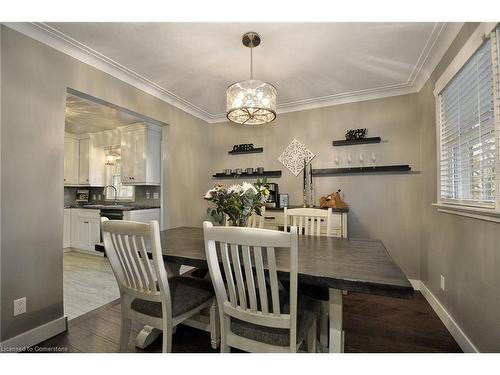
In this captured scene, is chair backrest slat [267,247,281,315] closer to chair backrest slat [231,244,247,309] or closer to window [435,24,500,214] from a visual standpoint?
chair backrest slat [231,244,247,309]

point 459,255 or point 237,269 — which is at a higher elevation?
point 237,269

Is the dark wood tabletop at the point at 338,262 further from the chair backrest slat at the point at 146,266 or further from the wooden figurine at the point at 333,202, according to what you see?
the wooden figurine at the point at 333,202

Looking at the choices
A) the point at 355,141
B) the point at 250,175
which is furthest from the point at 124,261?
the point at 355,141

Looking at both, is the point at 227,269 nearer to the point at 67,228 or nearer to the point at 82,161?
the point at 67,228

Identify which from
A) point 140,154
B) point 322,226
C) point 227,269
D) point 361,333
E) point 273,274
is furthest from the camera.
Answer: point 140,154

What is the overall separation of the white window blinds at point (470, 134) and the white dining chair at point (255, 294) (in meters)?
1.37

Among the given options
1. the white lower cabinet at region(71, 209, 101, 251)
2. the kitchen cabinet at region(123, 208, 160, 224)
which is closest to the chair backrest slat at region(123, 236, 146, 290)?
the kitchen cabinet at region(123, 208, 160, 224)

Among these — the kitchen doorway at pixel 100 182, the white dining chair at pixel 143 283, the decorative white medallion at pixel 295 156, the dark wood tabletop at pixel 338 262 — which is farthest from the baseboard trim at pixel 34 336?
the decorative white medallion at pixel 295 156

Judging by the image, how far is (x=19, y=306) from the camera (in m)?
1.63

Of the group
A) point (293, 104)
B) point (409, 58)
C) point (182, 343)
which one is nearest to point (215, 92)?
point (293, 104)

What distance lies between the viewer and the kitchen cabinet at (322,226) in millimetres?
2717

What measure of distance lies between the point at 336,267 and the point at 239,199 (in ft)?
2.47

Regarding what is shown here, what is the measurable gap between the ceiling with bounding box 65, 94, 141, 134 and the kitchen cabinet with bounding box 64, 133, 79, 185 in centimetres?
28

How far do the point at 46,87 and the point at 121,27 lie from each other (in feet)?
2.45
